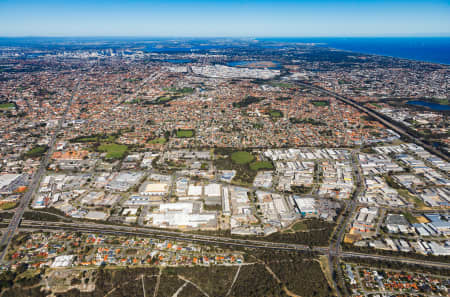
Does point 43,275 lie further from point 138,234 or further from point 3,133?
point 3,133

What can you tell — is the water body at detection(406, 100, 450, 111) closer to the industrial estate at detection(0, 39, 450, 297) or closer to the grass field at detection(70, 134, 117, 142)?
the industrial estate at detection(0, 39, 450, 297)

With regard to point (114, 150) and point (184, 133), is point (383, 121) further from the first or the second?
point (114, 150)

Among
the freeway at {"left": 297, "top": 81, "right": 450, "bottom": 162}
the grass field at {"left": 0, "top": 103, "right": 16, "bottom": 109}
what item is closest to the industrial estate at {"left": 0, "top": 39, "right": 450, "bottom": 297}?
the freeway at {"left": 297, "top": 81, "right": 450, "bottom": 162}

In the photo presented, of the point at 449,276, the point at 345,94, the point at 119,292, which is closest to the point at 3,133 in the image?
the point at 119,292

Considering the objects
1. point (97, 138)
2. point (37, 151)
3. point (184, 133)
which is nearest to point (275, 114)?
point (184, 133)

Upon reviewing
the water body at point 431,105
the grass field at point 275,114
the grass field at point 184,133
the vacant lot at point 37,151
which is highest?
the water body at point 431,105

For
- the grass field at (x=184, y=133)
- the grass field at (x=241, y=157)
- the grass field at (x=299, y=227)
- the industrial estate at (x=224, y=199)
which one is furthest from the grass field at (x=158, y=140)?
the grass field at (x=299, y=227)

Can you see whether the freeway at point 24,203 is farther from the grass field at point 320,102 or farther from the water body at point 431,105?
the water body at point 431,105
